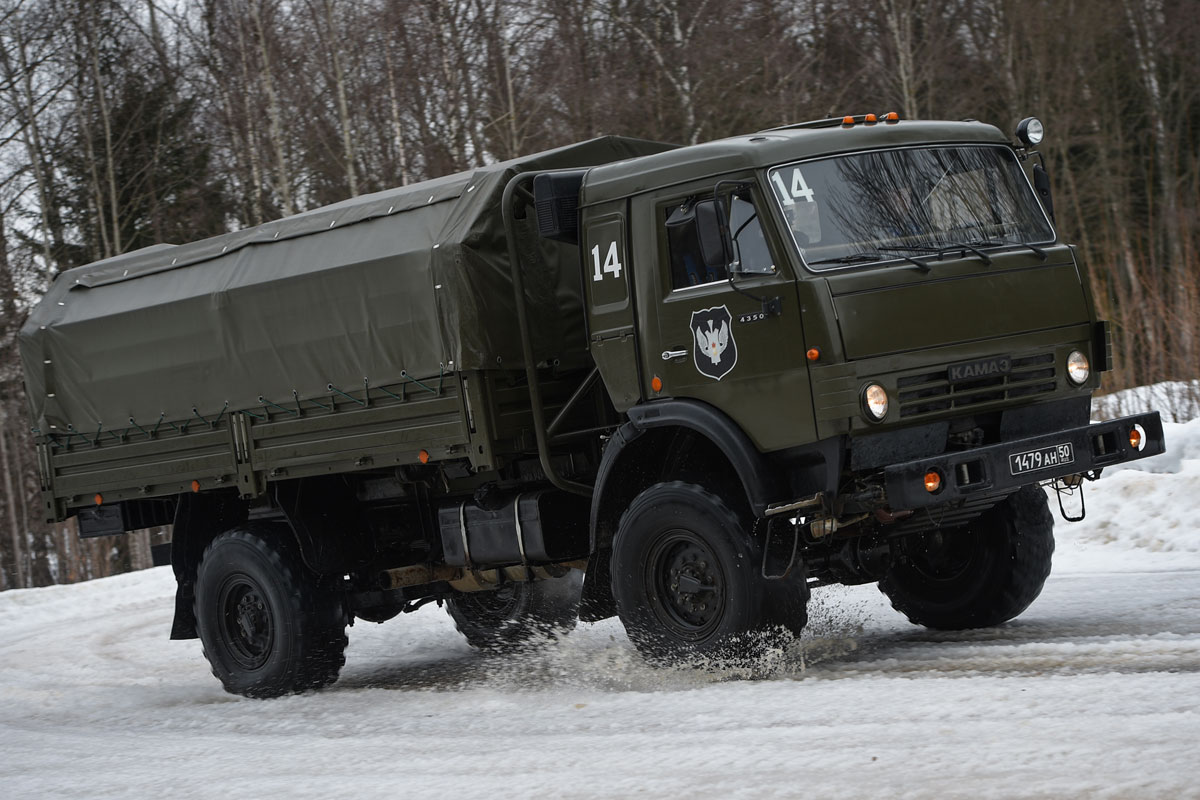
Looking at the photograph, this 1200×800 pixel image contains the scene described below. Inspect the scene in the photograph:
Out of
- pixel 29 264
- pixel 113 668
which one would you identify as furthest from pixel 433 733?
pixel 29 264

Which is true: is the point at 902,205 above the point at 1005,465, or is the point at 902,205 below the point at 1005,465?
above

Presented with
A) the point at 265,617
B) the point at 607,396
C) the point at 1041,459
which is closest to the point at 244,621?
the point at 265,617

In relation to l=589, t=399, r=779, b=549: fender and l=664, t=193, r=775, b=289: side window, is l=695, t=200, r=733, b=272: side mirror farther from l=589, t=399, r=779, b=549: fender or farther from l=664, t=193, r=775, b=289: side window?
l=589, t=399, r=779, b=549: fender

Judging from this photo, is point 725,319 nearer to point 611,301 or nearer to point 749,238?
point 749,238

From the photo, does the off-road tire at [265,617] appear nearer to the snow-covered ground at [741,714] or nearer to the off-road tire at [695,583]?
the snow-covered ground at [741,714]

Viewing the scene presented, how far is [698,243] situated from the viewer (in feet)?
23.9

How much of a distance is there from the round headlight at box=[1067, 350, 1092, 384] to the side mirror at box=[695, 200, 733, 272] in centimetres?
184

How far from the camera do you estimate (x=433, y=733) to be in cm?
702

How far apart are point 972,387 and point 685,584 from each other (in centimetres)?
176

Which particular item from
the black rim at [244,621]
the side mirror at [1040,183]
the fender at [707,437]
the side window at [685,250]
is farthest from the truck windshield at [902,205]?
the black rim at [244,621]

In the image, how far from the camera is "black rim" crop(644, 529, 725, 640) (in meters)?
7.27

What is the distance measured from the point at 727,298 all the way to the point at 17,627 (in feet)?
35.2

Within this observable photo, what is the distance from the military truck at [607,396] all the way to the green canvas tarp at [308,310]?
0.07ft

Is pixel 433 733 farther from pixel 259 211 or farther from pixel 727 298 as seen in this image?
pixel 259 211
